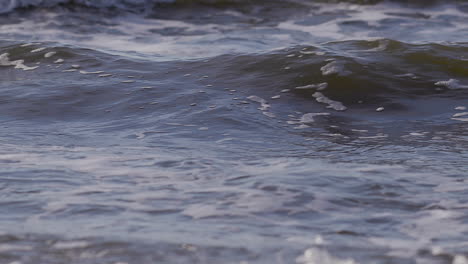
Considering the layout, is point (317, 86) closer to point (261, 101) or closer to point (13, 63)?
point (261, 101)

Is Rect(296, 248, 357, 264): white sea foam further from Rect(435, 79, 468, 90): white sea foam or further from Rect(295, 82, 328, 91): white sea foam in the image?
Rect(435, 79, 468, 90): white sea foam

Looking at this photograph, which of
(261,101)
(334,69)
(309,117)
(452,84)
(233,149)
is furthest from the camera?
(334,69)

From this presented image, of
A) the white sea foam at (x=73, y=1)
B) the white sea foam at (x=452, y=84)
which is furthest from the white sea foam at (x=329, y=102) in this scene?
the white sea foam at (x=73, y=1)

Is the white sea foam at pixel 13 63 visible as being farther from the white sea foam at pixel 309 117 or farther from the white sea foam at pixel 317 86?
the white sea foam at pixel 309 117

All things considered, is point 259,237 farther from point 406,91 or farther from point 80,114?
point 406,91

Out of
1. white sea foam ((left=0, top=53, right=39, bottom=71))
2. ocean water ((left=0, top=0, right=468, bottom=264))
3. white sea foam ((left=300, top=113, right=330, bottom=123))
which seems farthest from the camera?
white sea foam ((left=0, top=53, right=39, bottom=71))

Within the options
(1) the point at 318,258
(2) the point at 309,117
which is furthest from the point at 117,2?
(1) the point at 318,258

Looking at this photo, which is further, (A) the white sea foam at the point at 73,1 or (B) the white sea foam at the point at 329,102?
(A) the white sea foam at the point at 73,1

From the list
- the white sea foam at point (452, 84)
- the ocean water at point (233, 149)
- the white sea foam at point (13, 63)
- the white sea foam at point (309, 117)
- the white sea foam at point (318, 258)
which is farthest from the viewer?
the white sea foam at point (13, 63)

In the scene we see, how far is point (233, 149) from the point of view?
4.03 m

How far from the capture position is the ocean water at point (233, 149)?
104 inches

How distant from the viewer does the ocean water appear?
263 centimetres

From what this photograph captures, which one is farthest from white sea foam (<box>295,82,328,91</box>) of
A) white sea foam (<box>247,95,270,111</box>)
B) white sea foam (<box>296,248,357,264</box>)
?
white sea foam (<box>296,248,357,264</box>)

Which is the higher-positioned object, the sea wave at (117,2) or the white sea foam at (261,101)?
the sea wave at (117,2)
